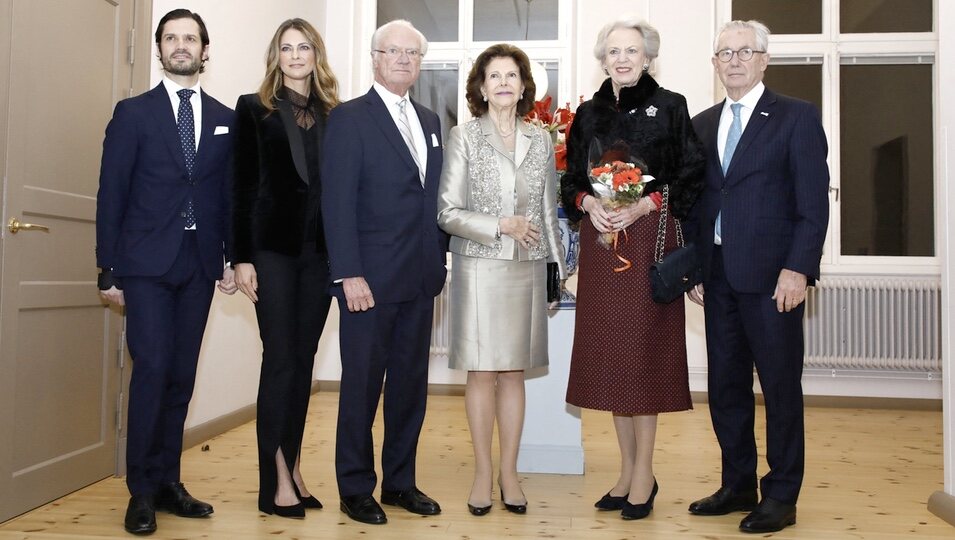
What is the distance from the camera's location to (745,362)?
2.98 metres

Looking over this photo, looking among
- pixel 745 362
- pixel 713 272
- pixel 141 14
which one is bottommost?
pixel 745 362

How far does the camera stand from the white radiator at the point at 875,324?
5.71m

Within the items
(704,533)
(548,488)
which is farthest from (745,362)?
(548,488)

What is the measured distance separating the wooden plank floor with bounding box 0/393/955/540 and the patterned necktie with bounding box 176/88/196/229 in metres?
1.09

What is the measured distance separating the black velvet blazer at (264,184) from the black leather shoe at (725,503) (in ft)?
5.78

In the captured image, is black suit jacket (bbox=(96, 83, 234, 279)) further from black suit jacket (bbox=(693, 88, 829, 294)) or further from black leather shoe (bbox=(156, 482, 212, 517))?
black suit jacket (bbox=(693, 88, 829, 294))

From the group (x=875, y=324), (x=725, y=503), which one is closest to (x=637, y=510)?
(x=725, y=503)

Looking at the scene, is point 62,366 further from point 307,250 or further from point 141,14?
point 141,14

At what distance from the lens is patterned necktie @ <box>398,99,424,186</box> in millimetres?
2891

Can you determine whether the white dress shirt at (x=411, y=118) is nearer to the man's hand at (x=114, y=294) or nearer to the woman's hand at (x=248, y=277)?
the woman's hand at (x=248, y=277)

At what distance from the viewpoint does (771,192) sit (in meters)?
2.80

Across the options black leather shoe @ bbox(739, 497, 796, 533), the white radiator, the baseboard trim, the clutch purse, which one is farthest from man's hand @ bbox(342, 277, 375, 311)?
the white radiator

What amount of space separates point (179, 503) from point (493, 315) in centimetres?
132

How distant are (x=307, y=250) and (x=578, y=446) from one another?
1.60 meters
